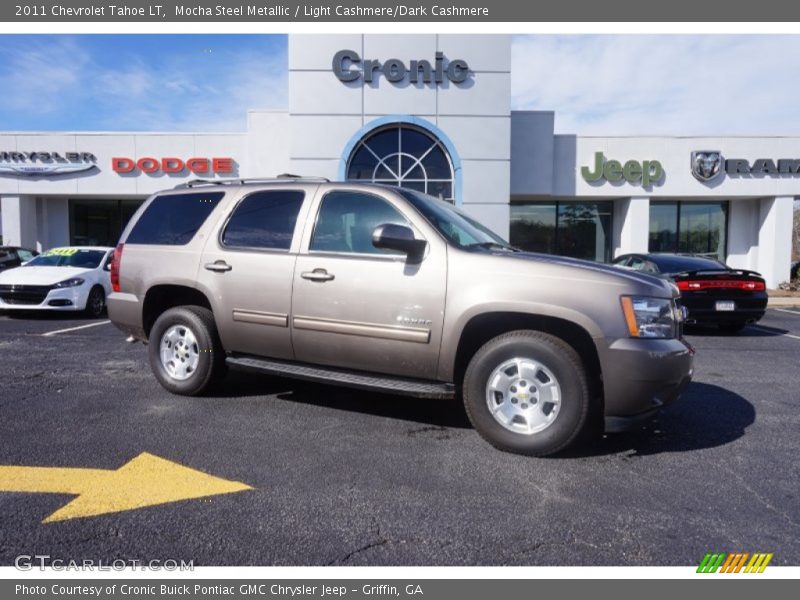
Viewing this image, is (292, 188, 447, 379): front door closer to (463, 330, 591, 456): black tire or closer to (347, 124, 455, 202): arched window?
(463, 330, 591, 456): black tire

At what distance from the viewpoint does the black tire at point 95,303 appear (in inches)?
408

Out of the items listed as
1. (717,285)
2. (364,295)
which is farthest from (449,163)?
(364,295)

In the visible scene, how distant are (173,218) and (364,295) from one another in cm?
231

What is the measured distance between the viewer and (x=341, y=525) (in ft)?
8.55

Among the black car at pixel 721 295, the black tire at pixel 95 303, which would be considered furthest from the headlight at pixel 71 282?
the black car at pixel 721 295

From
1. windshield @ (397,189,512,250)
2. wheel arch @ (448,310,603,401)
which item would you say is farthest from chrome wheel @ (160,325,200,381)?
wheel arch @ (448,310,603,401)

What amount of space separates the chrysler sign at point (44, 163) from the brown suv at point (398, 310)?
56.5 feet

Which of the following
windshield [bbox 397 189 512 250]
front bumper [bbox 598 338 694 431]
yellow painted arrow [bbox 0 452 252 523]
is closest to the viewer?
yellow painted arrow [bbox 0 452 252 523]

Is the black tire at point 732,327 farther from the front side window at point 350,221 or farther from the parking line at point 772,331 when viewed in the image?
the front side window at point 350,221

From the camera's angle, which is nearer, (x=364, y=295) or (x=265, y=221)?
(x=364, y=295)

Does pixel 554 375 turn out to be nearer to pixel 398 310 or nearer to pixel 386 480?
pixel 398 310

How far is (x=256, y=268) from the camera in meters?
4.34

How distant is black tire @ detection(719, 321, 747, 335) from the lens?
884 cm

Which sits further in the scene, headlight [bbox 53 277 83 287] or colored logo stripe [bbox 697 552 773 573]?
headlight [bbox 53 277 83 287]
